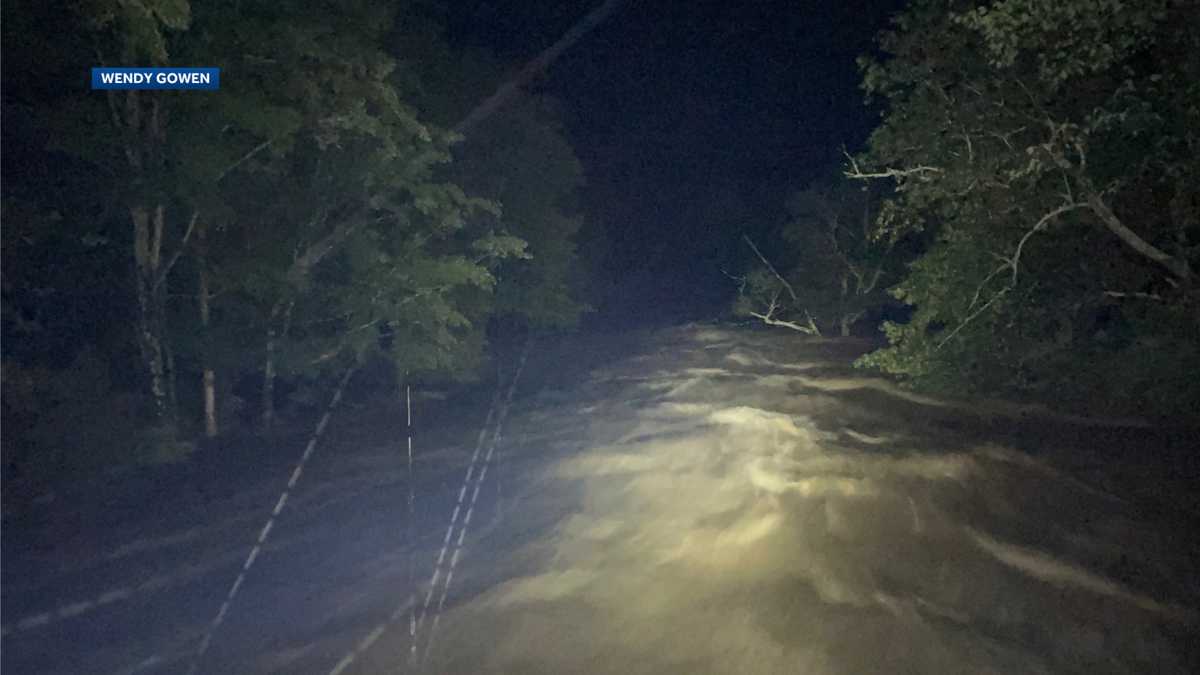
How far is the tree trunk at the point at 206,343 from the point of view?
14578mm

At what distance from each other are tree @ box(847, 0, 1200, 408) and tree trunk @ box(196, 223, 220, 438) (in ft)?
36.1

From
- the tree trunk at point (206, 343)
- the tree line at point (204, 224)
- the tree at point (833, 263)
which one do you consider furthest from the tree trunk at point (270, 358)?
the tree at point (833, 263)

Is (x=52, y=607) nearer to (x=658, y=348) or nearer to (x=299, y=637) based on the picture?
(x=299, y=637)

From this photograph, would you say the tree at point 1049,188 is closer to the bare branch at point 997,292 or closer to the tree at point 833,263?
the bare branch at point 997,292

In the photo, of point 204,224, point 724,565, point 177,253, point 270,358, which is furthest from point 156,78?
point 724,565

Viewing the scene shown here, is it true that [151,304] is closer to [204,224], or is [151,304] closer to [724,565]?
[204,224]

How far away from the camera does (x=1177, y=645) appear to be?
18.1 feet

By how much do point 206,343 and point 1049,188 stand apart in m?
13.4

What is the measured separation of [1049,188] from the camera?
11.6 meters

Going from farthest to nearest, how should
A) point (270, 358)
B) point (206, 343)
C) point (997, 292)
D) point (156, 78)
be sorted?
1. point (270, 358)
2. point (206, 343)
3. point (997, 292)
4. point (156, 78)

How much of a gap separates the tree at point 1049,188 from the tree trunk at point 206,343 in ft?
36.1

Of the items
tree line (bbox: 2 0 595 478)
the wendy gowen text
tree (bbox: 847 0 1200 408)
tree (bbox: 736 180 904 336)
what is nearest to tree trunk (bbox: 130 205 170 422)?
tree line (bbox: 2 0 595 478)

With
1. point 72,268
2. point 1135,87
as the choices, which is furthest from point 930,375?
point 72,268

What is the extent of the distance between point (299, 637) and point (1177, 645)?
619cm
